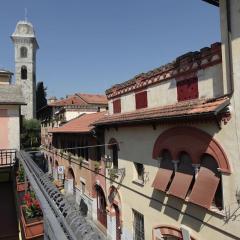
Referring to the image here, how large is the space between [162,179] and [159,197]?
1.03 m

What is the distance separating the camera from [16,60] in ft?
211

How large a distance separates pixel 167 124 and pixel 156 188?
7.57ft

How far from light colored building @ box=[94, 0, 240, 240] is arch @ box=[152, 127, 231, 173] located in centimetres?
3

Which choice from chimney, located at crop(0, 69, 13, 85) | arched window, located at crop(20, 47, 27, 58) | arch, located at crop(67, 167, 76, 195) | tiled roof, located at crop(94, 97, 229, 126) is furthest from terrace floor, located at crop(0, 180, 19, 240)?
arched window, located at crop(20, 47, 27, 58)

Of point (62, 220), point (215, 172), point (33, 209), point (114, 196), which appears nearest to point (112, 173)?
point (114, 196)

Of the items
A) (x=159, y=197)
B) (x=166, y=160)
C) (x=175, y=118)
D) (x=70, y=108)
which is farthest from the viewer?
(x=70, y=108)

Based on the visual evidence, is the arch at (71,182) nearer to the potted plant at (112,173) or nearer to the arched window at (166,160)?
the potted plant at (112,173)

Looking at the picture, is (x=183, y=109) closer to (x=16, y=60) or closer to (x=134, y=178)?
(x=134, y=178)

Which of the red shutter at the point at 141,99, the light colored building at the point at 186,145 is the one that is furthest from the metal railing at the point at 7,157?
the red shutter at the point at 141,99

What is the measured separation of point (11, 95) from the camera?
17.3 m

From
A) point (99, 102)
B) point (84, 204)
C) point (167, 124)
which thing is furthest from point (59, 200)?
point (99, 102)

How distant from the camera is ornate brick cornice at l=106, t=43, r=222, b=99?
9297 mm

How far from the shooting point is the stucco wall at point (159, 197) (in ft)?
27.8

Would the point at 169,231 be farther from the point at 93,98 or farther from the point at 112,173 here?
the point at 93,98
